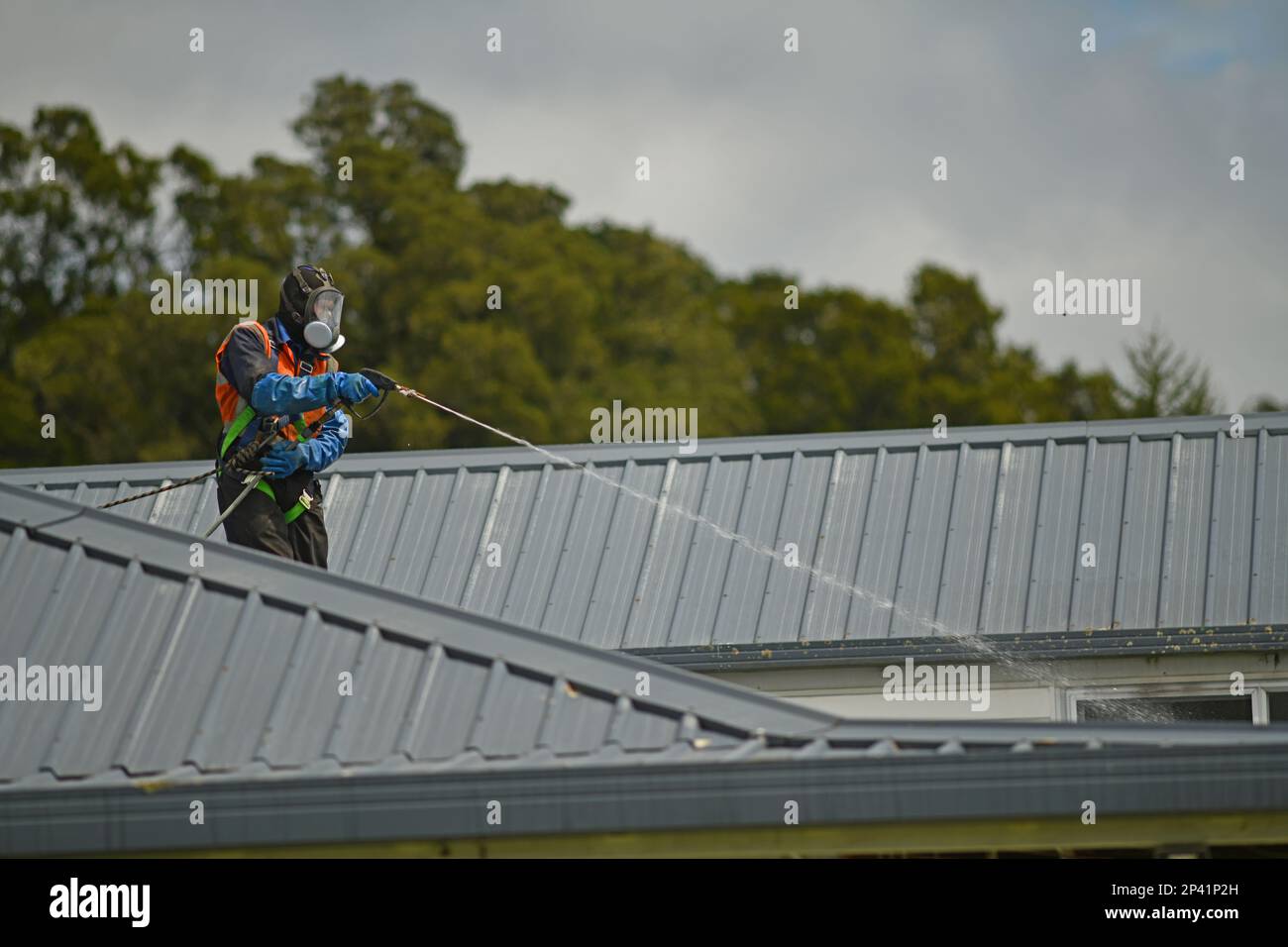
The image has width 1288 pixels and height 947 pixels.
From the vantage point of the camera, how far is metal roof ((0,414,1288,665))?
42.7ft

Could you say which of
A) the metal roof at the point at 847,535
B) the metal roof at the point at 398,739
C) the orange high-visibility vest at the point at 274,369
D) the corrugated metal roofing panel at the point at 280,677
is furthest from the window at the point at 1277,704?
the orange high-visibility vest at the point at 274,369

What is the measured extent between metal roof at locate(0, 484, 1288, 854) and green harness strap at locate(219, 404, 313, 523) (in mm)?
1822

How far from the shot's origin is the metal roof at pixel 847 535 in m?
13.0

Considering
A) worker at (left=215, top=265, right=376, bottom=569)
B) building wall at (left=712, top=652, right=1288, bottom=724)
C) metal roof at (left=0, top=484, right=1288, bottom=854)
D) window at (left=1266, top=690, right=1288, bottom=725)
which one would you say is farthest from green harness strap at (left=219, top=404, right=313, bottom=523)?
window at (left=1266, top=690, right=1288, bottom=725)

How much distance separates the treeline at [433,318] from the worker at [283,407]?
27.7 meters

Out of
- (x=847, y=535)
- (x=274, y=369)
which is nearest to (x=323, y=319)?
(x=274, y=369)

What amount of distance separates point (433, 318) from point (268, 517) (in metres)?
30.8

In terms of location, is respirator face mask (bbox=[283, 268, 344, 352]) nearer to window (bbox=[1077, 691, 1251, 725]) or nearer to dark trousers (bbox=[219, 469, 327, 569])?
dark trousers (bbox=[219, 469, 327, 569])

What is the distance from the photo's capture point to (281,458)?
35.0ft

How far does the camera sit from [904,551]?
13586 mm

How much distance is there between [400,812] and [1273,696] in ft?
24.4

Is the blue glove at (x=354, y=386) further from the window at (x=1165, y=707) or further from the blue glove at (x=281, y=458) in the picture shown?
the window at (x=1165, y=707)
